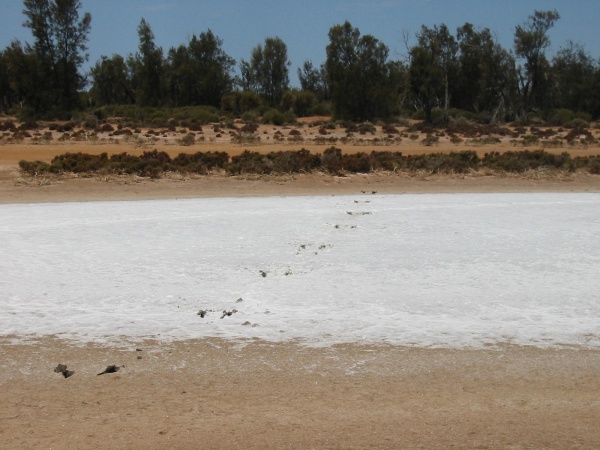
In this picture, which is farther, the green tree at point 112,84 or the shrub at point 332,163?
the green tree at point 112,84

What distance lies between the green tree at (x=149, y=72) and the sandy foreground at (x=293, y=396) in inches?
2364

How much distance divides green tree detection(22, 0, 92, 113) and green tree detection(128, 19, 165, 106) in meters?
8.85

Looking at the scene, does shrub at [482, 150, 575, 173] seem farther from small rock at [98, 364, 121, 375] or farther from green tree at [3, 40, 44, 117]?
green tree at [3, 40, 44, 117]

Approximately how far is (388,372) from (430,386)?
0.37 metres

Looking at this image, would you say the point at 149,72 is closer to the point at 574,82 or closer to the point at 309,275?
the point at 574,82

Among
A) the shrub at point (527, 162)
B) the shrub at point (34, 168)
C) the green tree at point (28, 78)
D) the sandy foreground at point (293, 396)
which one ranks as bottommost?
the sandy foreground at point (293, 396)

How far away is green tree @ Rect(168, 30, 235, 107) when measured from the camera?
64750 mm

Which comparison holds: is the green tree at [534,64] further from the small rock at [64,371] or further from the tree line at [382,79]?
the small rock at [64,371]

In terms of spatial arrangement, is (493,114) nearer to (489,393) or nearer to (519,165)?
(519,165)

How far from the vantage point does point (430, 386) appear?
222 inches

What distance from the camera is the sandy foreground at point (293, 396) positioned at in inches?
189

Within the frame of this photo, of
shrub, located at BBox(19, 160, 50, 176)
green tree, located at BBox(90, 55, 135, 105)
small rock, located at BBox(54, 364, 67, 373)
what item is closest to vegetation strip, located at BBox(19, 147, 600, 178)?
shrub, located at BBox(19, 160, 50, 176)

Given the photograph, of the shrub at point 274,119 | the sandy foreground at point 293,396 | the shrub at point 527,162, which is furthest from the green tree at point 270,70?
the sandy foreground at point 293,396

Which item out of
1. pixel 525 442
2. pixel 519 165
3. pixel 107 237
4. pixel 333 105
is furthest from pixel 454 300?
pixel 333 105
